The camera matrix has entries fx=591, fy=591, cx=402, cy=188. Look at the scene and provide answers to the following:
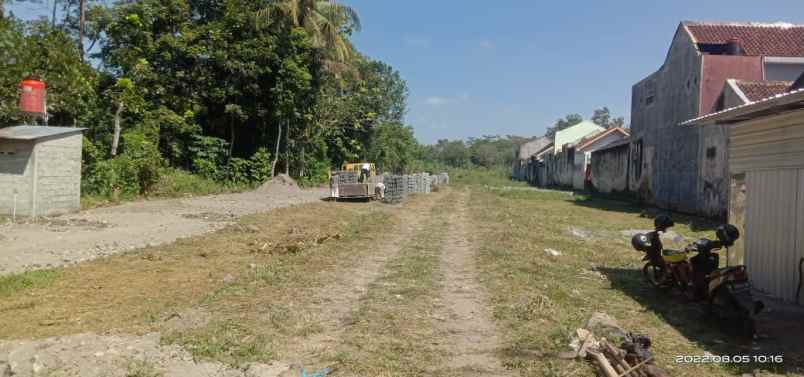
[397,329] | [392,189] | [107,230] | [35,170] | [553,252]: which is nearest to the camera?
[397,329]

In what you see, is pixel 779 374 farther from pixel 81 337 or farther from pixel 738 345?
pixel 81 337

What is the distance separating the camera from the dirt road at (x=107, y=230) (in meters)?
9.47

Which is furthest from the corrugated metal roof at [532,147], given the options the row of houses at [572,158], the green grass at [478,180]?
the green grass at [478,180]

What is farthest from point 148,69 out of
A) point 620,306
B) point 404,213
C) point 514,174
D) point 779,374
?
point 514,174

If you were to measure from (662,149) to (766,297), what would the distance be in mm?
19206

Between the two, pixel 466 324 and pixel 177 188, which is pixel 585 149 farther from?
pixel 466 324

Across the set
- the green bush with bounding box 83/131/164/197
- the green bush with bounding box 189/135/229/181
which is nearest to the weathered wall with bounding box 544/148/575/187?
the green bush with bounding box 189/135/229/181

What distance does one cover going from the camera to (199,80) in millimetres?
27422

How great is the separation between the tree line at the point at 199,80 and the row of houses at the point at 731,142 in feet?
51.7

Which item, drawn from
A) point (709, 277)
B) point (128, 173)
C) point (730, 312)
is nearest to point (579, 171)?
point (128, 173)

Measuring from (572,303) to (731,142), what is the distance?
4304 mm

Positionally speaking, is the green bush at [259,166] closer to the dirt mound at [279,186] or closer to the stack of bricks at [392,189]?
the dirt mound at [279,186]

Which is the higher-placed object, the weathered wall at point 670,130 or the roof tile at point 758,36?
the roof tile at point 758,36

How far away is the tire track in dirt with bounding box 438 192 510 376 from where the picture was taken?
4.84m
